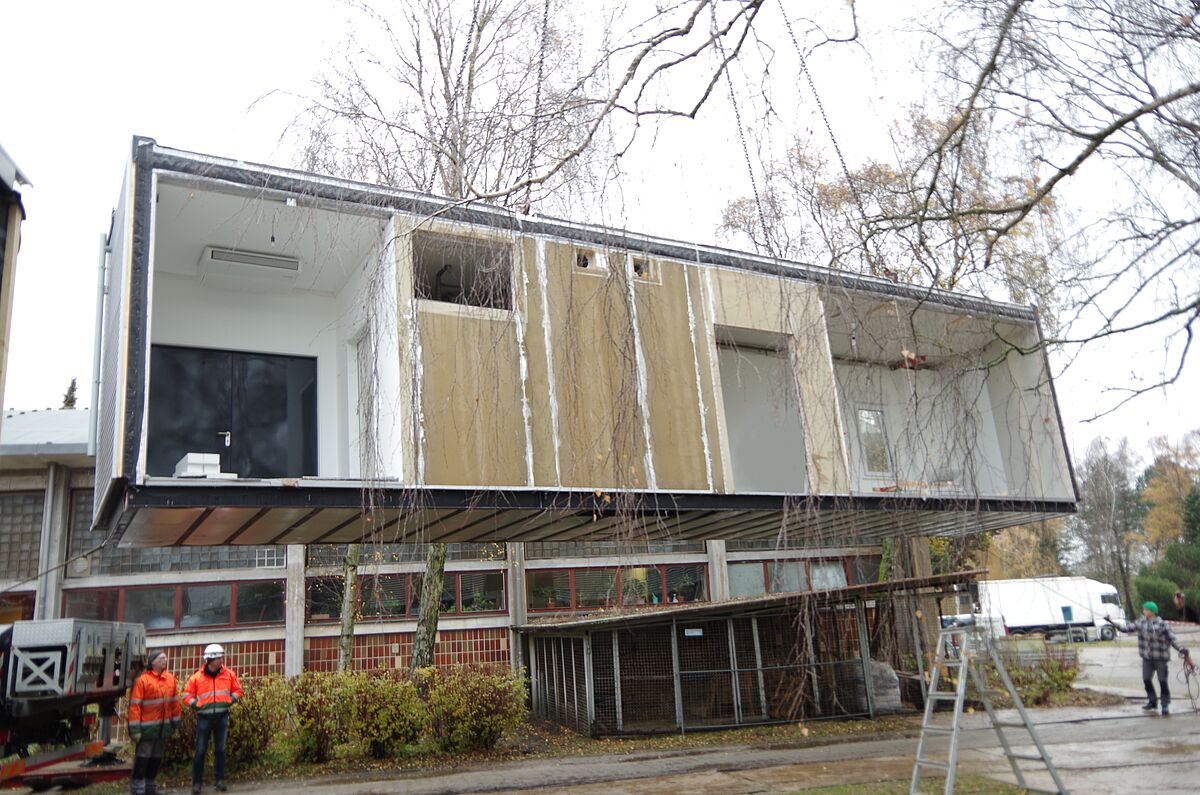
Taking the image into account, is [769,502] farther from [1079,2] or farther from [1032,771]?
[1079,2]

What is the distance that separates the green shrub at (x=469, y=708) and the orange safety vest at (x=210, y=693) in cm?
285

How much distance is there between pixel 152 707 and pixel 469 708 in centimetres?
433

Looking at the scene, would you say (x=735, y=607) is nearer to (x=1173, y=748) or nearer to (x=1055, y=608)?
(x=1173, y=748)

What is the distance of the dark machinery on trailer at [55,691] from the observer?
25.4ft

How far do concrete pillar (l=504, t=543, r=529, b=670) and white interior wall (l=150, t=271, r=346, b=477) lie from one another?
8.51 metres

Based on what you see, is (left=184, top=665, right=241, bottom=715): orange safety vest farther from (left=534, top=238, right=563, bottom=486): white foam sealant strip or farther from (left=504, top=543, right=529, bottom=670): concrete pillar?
(left=504, top=543, right=529, bottom=670): concrete pillar

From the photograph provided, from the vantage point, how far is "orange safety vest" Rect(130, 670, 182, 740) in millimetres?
9570

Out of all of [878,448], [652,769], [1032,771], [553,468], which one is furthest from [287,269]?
[1032,771]

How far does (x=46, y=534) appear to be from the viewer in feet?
50.8

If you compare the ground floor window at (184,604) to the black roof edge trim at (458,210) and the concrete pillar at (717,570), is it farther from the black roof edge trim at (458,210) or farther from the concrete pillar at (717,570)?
the black roof edge trim at (458,210)

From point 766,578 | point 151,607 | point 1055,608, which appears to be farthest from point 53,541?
point 1055,608

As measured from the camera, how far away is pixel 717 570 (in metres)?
20.7

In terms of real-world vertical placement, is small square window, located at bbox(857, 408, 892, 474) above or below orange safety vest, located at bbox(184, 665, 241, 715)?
above

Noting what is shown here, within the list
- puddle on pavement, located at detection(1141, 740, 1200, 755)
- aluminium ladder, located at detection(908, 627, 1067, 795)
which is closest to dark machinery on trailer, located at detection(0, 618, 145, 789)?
aluminium ladder, located at detection(908, 627, 1067, 795)
